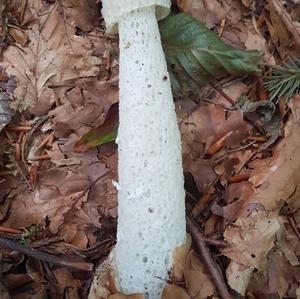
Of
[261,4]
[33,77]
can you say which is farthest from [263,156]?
[33,77]

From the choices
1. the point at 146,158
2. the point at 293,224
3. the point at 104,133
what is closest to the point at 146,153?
the point at 146,158

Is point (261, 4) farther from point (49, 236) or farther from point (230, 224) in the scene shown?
point (49, 236)

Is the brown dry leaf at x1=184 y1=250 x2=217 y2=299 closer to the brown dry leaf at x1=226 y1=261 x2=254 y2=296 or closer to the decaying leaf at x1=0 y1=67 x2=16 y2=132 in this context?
the brown dry leaf at x1=226 y1=261 x2=254 y2=296

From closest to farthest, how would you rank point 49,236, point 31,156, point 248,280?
point 248,280 → point 49,236 → point 31,156

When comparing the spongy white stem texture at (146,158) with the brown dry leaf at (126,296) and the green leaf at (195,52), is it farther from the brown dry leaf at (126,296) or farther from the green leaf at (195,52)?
the green leaf at (195,52)

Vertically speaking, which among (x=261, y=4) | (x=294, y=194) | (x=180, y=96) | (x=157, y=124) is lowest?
(x=294, y=194)

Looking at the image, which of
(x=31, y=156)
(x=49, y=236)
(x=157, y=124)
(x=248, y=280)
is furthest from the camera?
(x=31, y=156)
